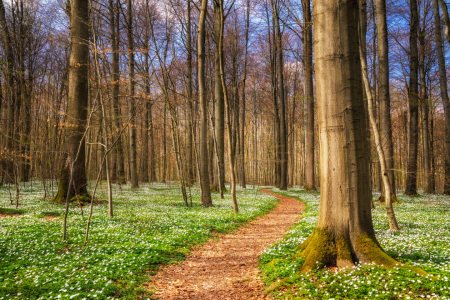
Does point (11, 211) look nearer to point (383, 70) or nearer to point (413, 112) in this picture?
point (383, 70)

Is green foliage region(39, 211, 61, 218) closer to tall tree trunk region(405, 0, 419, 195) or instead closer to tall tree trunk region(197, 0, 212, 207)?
tall tree trunk region(197, 0, 212, 207)

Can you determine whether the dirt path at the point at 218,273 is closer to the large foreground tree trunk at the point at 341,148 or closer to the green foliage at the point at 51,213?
the large foreground tree trunk at the point at 341,148

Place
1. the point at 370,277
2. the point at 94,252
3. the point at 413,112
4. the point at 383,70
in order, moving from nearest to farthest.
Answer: the point at 370,277
the point at 94,252
the point at 383,70
the point at 413,112

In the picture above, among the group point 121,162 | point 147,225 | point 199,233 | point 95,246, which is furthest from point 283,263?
point 121,162

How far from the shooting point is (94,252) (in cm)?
650

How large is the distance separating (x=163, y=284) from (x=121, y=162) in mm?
22385

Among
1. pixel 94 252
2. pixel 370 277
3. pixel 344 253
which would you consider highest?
pixel 344 253

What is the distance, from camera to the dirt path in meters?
4.89

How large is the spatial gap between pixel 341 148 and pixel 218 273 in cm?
399

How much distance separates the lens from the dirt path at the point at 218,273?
193 inches

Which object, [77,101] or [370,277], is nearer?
[370,277]

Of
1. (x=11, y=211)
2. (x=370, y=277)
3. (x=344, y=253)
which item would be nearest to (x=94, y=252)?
(x=344, y=253)

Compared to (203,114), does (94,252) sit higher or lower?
lower

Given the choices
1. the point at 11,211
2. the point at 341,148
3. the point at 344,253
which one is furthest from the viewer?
the point at 11,211
